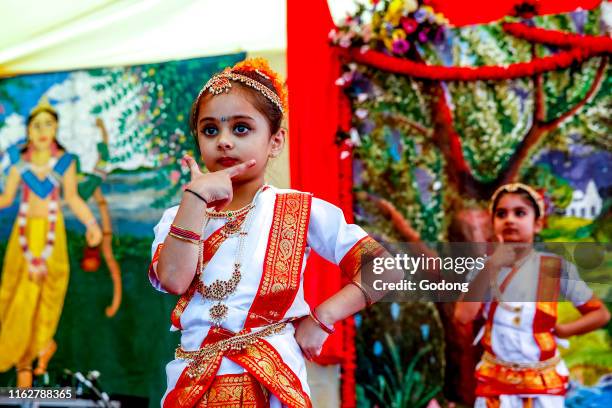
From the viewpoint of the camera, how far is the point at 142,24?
4.35 m

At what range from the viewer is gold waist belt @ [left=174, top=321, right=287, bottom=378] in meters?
1.81

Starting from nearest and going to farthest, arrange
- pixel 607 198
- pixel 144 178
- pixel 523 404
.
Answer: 1. pixel 523 404
2. pixel 607 198
3. pixel 144 178

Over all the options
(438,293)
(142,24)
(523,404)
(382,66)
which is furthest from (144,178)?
(523,404)

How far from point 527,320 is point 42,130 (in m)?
2.86

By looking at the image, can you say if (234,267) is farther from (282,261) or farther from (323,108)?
(323,108)

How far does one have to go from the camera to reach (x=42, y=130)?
4.71 metres

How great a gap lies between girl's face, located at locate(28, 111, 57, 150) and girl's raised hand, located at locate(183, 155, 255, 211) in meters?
3.10

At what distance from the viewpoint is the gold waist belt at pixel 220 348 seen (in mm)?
1813

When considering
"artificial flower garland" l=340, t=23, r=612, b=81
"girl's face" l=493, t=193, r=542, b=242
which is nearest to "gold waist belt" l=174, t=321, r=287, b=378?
"girl's face" l=493, t=193, r=542, b=242

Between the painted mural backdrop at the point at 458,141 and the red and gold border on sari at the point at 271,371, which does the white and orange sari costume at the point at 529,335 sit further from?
the red and gold border on sari at the point at 271,371

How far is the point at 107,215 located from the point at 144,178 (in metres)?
0.31

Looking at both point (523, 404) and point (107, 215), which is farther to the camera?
point (107, 215)

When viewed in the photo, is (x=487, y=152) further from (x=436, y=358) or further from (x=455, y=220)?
(x=436, y=358)

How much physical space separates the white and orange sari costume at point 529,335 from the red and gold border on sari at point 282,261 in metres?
2.01
